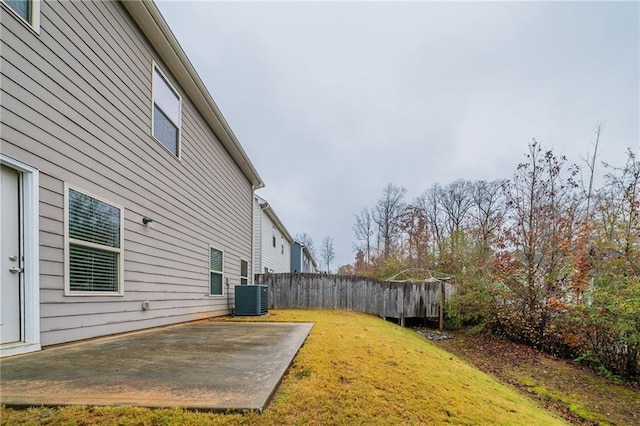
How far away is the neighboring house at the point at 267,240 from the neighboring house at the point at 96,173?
21.5 feet

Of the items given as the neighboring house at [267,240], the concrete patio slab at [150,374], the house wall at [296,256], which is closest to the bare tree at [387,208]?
the house wall at [296,256]

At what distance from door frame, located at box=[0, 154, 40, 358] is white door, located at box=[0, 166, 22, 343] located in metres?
0.04

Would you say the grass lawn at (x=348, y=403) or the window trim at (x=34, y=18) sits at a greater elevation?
the window trim at (x=34, y=18)

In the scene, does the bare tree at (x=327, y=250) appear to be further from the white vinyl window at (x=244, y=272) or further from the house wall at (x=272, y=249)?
the white vinyl window at (x=244, y=272)

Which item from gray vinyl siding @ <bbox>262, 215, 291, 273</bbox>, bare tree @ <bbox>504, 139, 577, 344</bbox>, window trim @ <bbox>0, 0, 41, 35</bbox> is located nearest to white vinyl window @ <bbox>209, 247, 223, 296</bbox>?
window trim @ <bbox>0, 0, 41, 35</bbox>

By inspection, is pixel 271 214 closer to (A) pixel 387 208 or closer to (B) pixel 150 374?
(B) pixel 150 374

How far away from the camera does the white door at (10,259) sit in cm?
285

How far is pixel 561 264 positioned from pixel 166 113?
32.5ft

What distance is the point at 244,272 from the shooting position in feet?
34.1

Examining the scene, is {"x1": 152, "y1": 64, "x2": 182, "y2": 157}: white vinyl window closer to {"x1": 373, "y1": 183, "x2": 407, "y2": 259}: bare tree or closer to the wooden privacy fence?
the wooden privacy fence

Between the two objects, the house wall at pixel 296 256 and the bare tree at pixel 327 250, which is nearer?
the house wall at pixel 296 256

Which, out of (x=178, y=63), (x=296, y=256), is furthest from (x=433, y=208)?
(x=178, y=63)

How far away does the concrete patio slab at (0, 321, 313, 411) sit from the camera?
6.13 ft

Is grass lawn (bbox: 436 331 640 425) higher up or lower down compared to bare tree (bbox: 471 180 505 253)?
lower down
